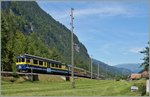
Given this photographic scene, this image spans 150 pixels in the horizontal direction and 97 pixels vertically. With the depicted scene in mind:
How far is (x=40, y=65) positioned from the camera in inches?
426

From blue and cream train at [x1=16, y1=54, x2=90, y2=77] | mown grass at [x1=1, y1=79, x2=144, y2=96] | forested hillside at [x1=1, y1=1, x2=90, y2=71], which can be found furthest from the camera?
forested hillside at [x1=1, y1=1, x2=90, y2=71]

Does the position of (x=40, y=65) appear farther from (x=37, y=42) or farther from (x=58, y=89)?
(x=58, y=89)

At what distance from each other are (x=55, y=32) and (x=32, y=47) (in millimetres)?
2151

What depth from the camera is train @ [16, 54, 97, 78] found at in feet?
34.4

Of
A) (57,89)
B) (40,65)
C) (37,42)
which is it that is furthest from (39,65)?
(57,89)

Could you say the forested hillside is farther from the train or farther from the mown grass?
the mown grass

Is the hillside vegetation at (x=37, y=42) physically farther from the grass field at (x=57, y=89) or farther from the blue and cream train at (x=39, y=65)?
the grass field at (x=57, y=89)

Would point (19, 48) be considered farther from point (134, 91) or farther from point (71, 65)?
point (134, 91)

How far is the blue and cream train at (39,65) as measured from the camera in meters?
10.5

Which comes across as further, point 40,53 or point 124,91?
point 40,53

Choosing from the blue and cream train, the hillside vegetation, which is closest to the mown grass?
the blue and cream train

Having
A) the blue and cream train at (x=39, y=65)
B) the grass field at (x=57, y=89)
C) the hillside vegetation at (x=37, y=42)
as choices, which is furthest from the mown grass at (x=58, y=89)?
the hillside vegetation at (x=37, y=42)

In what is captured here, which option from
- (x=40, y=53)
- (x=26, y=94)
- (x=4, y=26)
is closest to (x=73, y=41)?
(x=40, y=53)

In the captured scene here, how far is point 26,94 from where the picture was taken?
343 inches
